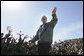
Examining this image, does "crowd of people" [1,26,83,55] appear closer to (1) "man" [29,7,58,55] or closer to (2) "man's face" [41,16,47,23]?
(1) "man" [29,7,58,55]

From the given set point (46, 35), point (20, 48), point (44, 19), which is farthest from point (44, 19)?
point (20, 48)

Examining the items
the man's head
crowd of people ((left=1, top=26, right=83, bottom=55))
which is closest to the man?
the man's head

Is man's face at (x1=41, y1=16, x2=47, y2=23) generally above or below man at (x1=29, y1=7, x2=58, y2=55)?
above

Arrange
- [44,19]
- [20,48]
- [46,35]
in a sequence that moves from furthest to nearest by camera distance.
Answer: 1. [20,48]
2. [44,19]
3. [46,35]

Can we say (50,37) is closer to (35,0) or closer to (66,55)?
(66,55)

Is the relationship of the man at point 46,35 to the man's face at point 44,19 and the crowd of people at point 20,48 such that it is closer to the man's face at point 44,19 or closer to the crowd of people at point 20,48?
the man's face at point 44,19

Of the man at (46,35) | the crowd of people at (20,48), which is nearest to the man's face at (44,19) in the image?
the man at (46,35)

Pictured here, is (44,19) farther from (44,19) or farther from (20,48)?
(20,48)

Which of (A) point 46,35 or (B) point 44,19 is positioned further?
(B) point 44,19

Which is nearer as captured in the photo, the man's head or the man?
the man

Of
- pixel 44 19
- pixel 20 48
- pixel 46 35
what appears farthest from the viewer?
pixel 20 48

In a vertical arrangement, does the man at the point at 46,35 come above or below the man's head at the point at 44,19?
below

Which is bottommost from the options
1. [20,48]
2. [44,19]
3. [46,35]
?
[20,48]

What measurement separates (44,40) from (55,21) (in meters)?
0.84
